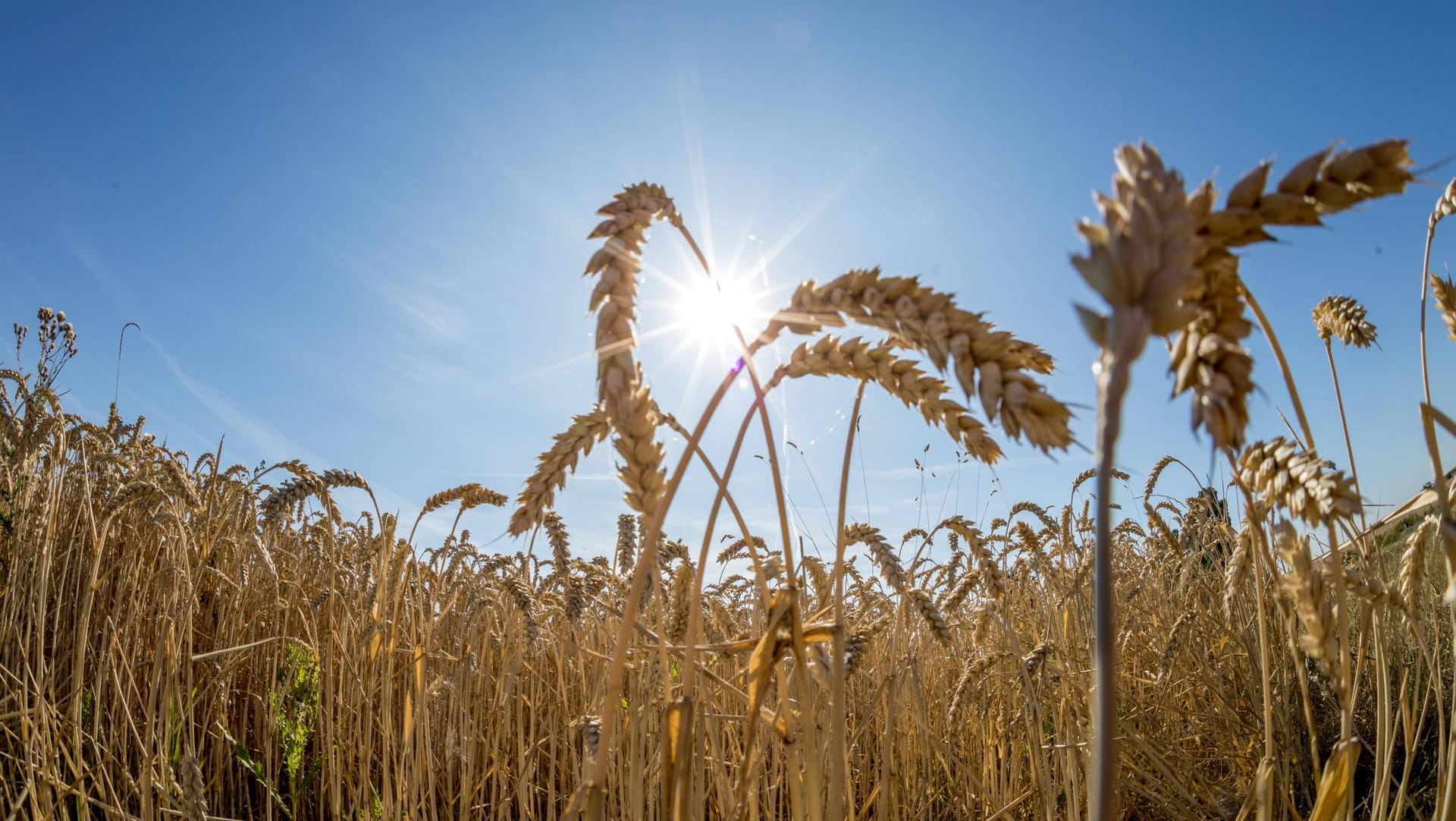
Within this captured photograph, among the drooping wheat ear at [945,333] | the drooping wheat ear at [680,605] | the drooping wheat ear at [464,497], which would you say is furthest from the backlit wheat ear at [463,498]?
the drooping wheat ear at [945,333]

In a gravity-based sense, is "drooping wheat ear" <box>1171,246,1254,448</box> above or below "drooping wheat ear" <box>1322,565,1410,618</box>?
above

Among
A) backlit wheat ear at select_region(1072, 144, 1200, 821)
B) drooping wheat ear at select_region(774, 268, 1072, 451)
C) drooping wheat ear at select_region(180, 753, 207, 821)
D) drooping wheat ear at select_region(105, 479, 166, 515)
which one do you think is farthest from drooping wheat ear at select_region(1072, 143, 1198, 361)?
drooping wheat ear at select_region(105, 479, 166, 515)

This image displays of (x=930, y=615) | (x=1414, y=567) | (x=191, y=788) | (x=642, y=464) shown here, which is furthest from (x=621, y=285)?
(x=191, y=788)

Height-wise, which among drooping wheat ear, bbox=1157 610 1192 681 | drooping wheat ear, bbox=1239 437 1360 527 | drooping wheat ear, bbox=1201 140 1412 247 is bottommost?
drooping wheat ear, bbox=1157 610 1192 681

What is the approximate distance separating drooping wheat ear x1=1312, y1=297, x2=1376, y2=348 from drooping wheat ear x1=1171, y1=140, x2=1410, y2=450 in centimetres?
201

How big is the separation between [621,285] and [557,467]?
0.40m

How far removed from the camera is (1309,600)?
106cm

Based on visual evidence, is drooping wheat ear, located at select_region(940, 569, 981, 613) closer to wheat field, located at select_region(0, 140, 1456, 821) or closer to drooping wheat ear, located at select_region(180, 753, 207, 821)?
wheat field, located at select_region(0, 140, 1456, 821)

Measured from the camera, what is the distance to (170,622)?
2393 mm

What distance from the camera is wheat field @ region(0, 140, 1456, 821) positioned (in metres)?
0.71

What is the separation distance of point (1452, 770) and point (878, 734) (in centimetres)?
237

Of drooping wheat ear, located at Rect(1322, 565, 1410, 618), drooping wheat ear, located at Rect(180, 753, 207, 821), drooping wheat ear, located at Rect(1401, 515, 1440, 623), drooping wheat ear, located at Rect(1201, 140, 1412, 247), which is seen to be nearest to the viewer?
drooping wheat ear, located at Rect(1201, 140, 1412, 247)

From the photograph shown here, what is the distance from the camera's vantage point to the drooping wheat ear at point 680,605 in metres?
1.81

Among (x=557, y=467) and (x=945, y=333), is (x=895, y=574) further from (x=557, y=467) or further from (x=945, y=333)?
(x=945, y=333)
